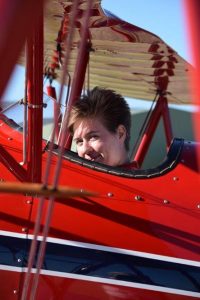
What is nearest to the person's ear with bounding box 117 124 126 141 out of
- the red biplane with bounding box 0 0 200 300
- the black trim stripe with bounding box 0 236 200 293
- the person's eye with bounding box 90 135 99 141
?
the person's eye with bounding box 90 135 99 141

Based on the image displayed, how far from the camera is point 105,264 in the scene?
2.30 metres

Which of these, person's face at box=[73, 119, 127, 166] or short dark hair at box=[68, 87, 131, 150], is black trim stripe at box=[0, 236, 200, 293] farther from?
short dark hair at box=[68, 87, 131, 150]

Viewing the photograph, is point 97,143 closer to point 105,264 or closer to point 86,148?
point 86,148

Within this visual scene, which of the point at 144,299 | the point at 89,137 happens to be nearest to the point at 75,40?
the point at 89,137

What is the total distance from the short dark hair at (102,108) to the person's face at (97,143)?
0.10ft

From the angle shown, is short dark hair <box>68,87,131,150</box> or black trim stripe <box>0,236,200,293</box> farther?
short dark hair <box>68,87,131,150</box>

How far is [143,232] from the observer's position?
2.34m

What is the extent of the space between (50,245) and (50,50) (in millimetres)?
2446

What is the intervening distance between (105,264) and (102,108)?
974 millimetres

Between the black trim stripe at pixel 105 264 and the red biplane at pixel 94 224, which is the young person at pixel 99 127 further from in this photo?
the black trim stripe at pixel 105 264

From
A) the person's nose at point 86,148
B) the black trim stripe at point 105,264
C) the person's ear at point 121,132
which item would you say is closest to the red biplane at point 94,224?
the black trim stripe at point 105,264

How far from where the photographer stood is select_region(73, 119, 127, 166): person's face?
299cm

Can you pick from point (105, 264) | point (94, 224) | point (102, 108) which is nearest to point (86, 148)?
point (102, 108)

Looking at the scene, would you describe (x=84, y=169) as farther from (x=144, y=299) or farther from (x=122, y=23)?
(x=122, y=23)
